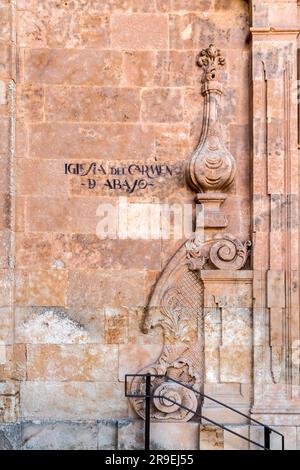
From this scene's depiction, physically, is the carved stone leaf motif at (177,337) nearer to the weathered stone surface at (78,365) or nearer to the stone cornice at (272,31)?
the weathered stone surface at (78,365)

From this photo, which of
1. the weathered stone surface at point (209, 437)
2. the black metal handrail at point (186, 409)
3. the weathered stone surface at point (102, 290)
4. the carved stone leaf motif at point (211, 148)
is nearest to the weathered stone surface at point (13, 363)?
the weathered stone surface at point (102, 290)

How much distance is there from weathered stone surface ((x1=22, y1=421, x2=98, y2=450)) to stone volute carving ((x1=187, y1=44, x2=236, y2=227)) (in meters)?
2.26

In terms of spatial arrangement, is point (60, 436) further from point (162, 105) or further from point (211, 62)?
point (211, 62)

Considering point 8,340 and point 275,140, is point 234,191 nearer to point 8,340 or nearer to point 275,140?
point 275,140

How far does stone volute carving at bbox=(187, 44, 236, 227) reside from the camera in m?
8.40


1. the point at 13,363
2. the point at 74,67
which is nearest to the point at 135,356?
the point at 13,363

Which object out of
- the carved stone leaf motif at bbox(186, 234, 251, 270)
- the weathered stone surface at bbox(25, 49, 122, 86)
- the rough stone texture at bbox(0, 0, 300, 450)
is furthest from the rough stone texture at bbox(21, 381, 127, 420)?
the weathered stone surface at bbox(25, 49, 122, 86)

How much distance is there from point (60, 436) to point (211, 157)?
9.82 feet

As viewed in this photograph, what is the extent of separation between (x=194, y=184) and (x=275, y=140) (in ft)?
2.89

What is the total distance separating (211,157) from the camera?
841 centimetres

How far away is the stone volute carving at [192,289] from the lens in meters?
8.35

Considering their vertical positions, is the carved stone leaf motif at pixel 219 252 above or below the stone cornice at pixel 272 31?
below

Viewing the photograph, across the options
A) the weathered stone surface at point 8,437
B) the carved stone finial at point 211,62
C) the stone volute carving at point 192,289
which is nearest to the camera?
Result: the weathered stone surface at point 8,437
